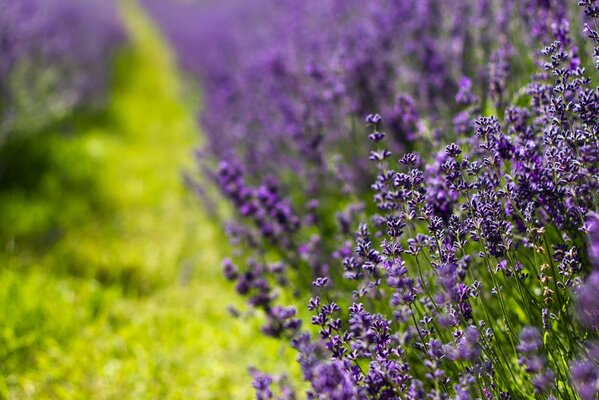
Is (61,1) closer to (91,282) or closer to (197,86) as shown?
(197,86)

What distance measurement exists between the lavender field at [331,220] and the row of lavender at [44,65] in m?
0.04

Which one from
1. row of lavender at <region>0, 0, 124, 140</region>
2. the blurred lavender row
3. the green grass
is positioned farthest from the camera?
row of lavender at <region>0, 0, 124, 140</region>

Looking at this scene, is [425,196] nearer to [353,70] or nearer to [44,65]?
[353,70]

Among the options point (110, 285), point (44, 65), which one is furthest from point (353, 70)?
point (44, 65)

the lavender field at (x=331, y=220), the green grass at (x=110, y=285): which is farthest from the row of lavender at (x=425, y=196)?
the green grass at (x=110, y=285)

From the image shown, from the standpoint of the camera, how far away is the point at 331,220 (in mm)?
3498

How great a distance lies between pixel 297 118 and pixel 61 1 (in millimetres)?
7130

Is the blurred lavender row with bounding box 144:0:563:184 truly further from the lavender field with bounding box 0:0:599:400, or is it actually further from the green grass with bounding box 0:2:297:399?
the green grass with bounding box 0:2:297:399

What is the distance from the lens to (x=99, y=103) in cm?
745

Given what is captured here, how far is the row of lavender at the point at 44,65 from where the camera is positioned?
4.58 metres

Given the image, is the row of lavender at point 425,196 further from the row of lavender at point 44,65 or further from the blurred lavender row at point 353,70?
the row of lavender at point 44,65

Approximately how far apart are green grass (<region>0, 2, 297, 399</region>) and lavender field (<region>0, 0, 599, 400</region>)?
0.6 inches

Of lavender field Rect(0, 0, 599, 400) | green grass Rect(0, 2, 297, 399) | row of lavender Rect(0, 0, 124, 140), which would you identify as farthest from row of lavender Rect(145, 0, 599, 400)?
row of lavender Rect(0, 0, 124, 140)

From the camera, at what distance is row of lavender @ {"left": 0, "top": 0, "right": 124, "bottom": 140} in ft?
15.0
